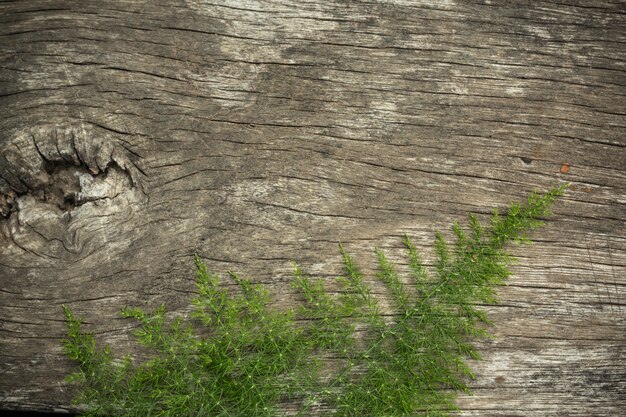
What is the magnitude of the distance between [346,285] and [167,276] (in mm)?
1016

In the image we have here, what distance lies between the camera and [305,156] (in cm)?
311

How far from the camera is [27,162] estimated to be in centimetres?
301

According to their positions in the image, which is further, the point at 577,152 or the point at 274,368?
the point at 577,152

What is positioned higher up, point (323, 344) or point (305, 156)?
point (305, 156)

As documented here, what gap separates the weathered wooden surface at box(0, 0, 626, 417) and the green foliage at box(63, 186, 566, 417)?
12 cm

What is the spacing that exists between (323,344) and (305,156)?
42.2 inches

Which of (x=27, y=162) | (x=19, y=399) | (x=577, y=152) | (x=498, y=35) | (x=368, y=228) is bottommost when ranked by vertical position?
(x=19, y=399)

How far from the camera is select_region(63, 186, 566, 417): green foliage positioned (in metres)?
2.98

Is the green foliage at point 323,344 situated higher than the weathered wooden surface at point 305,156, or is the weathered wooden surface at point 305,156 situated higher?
the weathered wooden surface at point 305,156

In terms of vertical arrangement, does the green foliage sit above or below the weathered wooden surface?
below

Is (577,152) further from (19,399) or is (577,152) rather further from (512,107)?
(19,399)

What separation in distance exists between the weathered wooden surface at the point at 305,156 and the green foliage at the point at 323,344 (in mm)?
115

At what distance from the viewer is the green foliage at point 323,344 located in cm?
298

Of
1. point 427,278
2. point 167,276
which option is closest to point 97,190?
point 167,276
